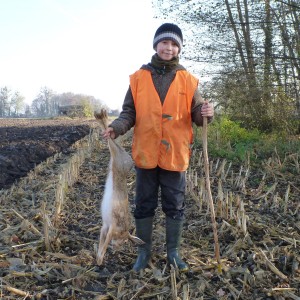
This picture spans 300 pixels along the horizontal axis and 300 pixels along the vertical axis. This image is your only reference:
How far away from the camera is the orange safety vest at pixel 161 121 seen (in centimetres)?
303

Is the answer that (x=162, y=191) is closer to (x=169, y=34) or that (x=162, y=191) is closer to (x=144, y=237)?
(x=144, y=237)

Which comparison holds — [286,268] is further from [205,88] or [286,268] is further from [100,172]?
[205,88]

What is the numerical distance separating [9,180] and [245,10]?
7.87 m

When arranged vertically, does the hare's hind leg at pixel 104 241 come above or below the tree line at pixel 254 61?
below

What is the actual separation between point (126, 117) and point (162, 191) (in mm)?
681

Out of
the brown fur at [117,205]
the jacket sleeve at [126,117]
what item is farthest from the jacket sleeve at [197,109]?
the brown fur at [117,205]

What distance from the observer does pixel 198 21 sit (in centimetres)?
1109

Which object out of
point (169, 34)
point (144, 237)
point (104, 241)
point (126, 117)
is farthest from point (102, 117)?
point (144, 237)

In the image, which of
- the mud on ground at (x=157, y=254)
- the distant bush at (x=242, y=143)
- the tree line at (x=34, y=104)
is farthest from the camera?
the tree line at (x=34, y=104)

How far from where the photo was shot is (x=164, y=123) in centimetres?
303

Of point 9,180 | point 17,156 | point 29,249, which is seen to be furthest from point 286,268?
point 17,156

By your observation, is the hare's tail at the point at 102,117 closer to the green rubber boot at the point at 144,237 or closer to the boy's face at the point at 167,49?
the boy's face at the point at 167,49

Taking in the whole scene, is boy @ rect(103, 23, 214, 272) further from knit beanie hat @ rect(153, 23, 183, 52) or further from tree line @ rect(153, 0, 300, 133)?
tree line @ rect(153, 0, 300, 133)

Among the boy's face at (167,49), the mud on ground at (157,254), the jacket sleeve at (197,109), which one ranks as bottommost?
the mud on ground at (157,254)
